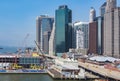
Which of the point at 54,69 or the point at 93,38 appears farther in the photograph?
the point at 93,38

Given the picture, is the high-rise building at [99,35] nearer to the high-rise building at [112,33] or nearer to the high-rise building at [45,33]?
the high-rise building at [112,33]

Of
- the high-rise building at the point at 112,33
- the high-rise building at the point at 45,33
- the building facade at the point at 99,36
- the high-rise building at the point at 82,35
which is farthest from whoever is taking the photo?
the high-rise building at the point at 45,33

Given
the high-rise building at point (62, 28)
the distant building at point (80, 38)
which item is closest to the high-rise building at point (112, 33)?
the high-rise building at point (62, 28)

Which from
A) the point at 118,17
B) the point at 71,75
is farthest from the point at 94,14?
the point at 71,75

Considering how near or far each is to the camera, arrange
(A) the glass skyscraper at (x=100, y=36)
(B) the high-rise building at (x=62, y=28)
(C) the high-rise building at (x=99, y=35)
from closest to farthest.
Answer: (C) the high-rise building at (x=99, y=35)
(A) the glass skyscraper at (x=100, y=36)
(B) the high-rise building at (x=62, y=28)

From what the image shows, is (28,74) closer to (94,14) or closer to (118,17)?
(118,17)

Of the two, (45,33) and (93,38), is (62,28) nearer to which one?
(93,38)

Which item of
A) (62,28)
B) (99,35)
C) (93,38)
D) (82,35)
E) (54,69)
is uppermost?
(62,28)

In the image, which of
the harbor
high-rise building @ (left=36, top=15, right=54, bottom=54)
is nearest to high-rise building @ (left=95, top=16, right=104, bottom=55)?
high-rise building @ (left=36, top=15, right=54, bottom=54)

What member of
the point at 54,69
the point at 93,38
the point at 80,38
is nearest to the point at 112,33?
the point at 93,38
